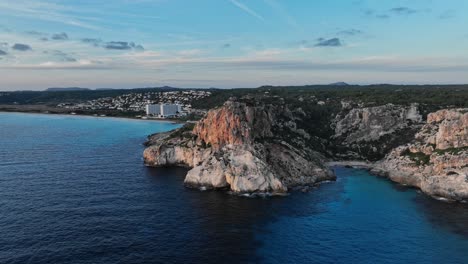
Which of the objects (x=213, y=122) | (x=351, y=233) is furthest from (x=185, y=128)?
(x=351, y=233)

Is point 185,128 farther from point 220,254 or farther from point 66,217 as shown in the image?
point 220,254

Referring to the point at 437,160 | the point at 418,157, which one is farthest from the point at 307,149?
the point at 437,160

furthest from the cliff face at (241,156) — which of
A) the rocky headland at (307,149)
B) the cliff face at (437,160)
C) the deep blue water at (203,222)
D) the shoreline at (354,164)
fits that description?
the cliff face at (437,160)

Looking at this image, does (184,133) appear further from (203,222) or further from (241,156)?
(203,222)

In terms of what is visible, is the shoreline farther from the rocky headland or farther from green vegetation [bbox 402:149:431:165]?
green vegetation [bbox 402:149:431:165]

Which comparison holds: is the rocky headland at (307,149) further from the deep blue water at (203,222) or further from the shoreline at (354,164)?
the deep blue water at (203,222)
